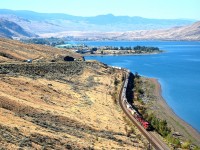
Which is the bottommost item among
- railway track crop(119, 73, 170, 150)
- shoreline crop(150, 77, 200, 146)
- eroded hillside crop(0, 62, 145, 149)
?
shoreline crop(150, 77, 200, 146)

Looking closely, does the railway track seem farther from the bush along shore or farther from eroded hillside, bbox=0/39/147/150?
the bush along shore

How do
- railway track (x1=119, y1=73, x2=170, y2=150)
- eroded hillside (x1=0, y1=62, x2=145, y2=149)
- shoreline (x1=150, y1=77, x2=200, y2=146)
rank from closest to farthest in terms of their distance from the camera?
1. eroded hillside (x1=0, y1=62, x2=145, y2=149)
2. railway track (x1=119, y1=73, x2=170, y2=150)
3. shoreline (x1=150, y1=77, x2=200, y2=146)

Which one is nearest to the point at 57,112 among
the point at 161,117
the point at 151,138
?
the point at 151,138

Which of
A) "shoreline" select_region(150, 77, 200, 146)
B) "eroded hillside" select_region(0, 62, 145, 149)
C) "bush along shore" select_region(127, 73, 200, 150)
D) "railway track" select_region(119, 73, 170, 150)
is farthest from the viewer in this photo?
"shoreline" select_region(150, 77, 200, 146)

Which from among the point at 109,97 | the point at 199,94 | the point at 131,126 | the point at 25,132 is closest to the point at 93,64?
the point at 199,94

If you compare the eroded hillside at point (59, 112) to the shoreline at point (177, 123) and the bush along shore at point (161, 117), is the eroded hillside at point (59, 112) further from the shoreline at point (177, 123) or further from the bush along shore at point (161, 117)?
the shoreline at point (177, 123)

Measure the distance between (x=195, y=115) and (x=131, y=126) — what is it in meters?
25.4

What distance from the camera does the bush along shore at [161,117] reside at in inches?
1768

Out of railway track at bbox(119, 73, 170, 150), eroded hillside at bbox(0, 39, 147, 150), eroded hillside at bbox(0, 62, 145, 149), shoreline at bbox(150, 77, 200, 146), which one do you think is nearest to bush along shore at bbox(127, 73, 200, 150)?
shoreline at bbox(150, 77, 200, 146)

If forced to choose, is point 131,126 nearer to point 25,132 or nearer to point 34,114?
point 34,114

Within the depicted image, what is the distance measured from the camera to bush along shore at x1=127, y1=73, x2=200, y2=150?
44906 mm

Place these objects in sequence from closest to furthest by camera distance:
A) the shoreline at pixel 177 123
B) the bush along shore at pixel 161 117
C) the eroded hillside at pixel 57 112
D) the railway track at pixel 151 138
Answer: the eroded hillside at pixel 57 112 < the railway track at pixel 151 138 < the bush along shore at pixel 161 117 < the shoreline at pixel 177 123

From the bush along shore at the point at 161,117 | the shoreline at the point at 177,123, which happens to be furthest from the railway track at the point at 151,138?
the shoreline at the point at 177,123

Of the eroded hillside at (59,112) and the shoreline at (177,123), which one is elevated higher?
the eroded hillside at (59,112)
